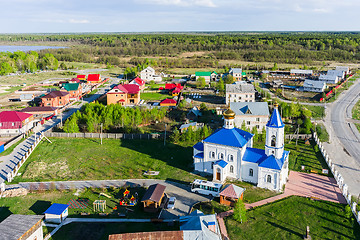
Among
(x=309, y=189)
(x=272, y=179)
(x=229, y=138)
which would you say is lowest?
(x=309, y=189)

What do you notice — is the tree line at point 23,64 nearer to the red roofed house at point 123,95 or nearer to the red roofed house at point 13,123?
the red roofed house at point 123,95

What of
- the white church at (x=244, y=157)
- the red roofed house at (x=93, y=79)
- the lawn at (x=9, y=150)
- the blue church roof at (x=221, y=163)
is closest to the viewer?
the white church at (x=244, y=157)

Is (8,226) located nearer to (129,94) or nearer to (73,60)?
(129,94)

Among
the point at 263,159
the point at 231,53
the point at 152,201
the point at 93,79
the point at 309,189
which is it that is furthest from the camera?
the point at 231,53

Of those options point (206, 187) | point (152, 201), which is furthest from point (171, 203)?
point (206, 187)

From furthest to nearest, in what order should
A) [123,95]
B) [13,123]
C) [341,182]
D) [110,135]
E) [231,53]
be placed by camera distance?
[231,53] < [123,95] < [13,123] < [110,135] < [341,182]

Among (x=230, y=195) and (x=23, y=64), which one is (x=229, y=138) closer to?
(x=230, y=195)

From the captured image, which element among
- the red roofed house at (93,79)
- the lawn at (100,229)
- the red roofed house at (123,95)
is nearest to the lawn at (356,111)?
the red roofed house at (123,95)
